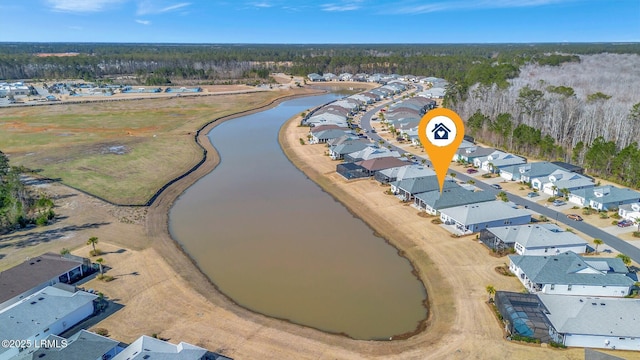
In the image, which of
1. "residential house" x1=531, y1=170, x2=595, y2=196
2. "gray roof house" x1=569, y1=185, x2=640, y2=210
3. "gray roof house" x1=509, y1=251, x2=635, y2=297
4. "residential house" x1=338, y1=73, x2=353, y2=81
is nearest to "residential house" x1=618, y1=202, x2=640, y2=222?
"gray roof house" x1=569, y1=185, x2=640, y2=210

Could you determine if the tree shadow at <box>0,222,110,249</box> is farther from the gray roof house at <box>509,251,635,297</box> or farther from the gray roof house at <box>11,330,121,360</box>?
the gray roof house at <box>509,251,635,297</box>

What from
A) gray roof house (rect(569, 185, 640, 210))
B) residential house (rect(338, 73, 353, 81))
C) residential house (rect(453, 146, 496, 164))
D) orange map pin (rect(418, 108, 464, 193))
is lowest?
gray roof house (rect(569, 185, 640, 210))

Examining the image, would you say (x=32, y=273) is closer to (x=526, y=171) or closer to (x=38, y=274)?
(x=38, y=274)

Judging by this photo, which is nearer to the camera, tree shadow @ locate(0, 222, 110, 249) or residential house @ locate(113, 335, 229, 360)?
residential house @ locate(113, 335, 229, 360)

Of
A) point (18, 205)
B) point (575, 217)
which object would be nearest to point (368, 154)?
point (575, 217)

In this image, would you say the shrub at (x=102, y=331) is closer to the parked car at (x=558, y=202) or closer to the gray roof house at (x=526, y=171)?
the parked car at (x=558, y=202)
